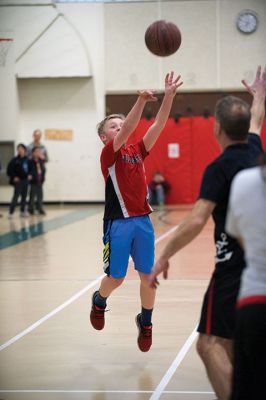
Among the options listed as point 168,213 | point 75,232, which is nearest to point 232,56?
point 168,213

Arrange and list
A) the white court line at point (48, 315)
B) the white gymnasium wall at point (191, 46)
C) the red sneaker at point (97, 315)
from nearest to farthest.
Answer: the red sneaker at point (97, 315) < the white court line at point (48, 315) < the white gymnasium wall at point (191, 46)

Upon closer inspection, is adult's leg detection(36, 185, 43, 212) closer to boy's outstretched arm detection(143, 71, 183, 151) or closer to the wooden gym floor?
the wooden gym floor

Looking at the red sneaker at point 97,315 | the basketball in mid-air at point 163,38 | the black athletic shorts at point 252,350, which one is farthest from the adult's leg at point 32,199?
the black athletic shorts at point 252,350

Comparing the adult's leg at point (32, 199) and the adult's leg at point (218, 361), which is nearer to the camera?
the adult's leg at point (218, 361)

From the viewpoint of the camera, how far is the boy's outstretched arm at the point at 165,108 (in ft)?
18.4

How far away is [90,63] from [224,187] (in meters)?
18.2

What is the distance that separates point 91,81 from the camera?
2192 centimetres

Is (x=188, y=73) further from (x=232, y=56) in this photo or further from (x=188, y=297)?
(x=188, y=297)

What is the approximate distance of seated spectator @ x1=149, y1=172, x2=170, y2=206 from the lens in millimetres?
21219

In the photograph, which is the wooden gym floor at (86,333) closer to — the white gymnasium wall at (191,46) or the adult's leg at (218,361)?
the adult's leg at (218,361)

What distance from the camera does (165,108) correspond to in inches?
229

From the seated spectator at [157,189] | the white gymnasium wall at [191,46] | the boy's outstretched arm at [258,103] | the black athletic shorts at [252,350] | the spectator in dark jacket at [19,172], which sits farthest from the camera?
the seated spectator at [157,189]

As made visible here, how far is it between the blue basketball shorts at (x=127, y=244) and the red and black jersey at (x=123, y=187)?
0.06 metres

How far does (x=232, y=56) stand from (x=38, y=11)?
17.8 feet
